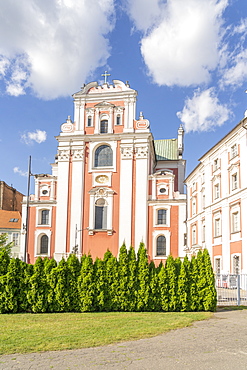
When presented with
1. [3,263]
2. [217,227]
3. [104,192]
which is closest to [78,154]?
[104,192]

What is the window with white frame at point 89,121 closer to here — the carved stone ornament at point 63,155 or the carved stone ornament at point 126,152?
the carved stone ornament at point 63,155

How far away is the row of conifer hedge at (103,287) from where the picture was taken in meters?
14.3

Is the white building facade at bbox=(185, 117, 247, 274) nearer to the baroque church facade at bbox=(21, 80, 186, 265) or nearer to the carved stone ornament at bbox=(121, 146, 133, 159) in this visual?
the baroque church facade at bbox=(21, 80, 186, 265)

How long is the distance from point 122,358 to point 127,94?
120 ft

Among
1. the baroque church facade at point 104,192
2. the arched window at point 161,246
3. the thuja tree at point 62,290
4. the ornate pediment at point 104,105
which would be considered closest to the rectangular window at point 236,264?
the baroque church facade at point 104,192

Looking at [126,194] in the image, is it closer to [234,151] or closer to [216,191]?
[216,191]

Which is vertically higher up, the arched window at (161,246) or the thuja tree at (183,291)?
the arched window at (161,246)

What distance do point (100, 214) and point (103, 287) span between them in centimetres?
2529

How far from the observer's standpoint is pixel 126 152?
133 feet

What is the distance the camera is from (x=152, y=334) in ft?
33.3

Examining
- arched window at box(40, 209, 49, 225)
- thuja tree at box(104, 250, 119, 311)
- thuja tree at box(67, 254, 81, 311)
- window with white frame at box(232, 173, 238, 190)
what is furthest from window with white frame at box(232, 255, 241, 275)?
arched window at box(40, 209, 49, 225)

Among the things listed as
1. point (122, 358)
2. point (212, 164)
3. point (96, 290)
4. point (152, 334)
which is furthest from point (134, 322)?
point (212, 164)

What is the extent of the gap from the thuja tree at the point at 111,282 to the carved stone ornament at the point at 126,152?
25577mm

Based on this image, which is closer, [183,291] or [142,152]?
[183,291]
